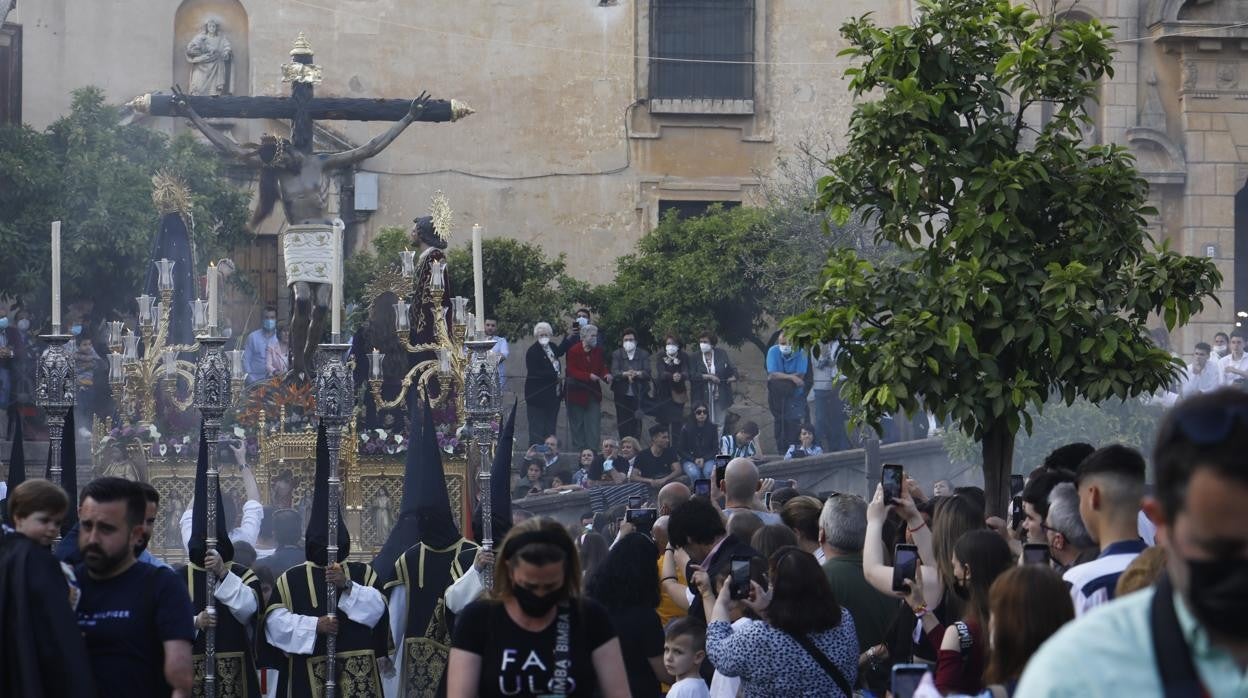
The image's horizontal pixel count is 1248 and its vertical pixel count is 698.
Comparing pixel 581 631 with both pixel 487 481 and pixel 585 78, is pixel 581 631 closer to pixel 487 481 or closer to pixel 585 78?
pixel 487 481

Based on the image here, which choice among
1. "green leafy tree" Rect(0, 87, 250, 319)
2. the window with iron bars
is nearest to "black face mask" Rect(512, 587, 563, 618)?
"green leafy tree" Rect(0, 87, 250, 319)

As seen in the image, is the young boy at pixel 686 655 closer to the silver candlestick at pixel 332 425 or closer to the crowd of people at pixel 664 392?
the silver candlestick at pixel 332 425

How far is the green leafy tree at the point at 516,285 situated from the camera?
2452cm

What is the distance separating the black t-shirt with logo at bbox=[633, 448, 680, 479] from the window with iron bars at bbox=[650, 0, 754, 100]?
11121mm

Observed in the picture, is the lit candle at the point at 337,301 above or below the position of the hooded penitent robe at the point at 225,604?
above

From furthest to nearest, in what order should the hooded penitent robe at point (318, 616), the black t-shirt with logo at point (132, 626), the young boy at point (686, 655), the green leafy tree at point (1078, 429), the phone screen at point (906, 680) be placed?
1. the green leafy tree at point (1078, 429)
2. the hooded penitent robe at point (318, 616)
3. the young boy at point (686, 655)
4. the black t-shirt with logo at point (132, 626)
5. the phone screen at point (906, 680)

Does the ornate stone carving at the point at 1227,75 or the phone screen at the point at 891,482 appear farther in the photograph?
the ornate stone carving at the point at 1227,75

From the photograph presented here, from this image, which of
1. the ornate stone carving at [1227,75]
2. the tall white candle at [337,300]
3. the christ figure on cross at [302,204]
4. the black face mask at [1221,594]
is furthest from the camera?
the ornate stone carving at [1227,75]

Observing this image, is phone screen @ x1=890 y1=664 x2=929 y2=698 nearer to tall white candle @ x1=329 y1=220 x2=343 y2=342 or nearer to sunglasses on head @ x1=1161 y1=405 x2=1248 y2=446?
sunglasses on head @ x1=1161 y1=405 x2=1248 y2=446

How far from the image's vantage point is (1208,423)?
237 centimetres

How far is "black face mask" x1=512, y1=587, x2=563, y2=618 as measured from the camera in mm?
4973

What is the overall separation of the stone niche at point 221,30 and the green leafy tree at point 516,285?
15.6ft

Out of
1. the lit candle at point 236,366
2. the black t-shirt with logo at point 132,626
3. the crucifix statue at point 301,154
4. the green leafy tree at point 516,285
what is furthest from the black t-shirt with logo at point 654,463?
the black t-shirt with logo at point 132,626

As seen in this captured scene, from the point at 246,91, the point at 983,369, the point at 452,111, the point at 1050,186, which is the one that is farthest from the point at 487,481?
the point at 246,91
